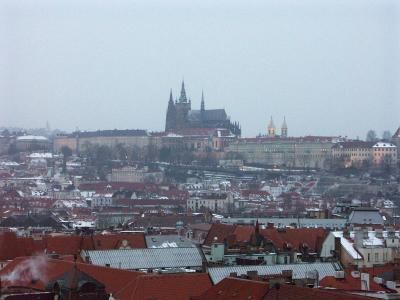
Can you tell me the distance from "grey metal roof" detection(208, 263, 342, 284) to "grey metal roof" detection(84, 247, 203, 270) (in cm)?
362

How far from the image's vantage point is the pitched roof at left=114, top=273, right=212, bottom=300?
818 inches

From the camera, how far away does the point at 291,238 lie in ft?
121

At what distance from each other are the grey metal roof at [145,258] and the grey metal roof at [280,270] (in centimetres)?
362

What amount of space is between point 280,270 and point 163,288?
190 inches

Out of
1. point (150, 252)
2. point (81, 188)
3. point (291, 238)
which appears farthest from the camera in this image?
point (81, 188)

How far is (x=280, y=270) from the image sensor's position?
989 inches

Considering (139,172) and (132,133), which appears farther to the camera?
(132,133)

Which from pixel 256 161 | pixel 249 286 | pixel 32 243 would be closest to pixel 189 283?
pixel 249 286

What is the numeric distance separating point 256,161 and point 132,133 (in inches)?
799

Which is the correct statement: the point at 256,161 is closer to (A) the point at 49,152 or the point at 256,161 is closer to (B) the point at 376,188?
(A) the point at 49,152

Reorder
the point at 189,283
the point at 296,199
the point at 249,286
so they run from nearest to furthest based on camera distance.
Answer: the point at 249,286 → the point at 189,283 → the point at 296,199

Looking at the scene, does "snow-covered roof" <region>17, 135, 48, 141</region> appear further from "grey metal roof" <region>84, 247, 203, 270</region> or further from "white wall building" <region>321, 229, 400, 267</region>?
"grey metal roof" <region>84, 247, 203, 270</region>

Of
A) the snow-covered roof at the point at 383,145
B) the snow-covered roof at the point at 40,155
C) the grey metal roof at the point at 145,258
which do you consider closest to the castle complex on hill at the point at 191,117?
the snow-covered roof at the point at 40,155

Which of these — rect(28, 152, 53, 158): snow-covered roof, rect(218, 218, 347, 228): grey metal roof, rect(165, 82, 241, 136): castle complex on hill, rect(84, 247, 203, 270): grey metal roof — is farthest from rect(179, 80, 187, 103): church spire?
rect(84, 247, 203, 270): grey metal roof
